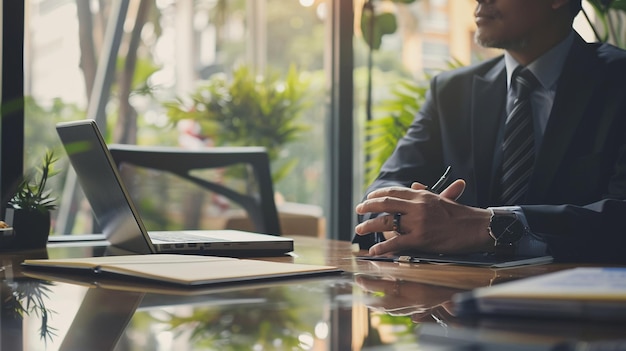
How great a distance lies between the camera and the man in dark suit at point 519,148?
1555 mm

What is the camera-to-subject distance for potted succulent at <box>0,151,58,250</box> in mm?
1719

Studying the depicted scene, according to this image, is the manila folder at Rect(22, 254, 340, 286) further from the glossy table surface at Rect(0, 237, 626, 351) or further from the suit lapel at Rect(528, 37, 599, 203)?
the suit lapel at Rect(528, 37, 599, 203)

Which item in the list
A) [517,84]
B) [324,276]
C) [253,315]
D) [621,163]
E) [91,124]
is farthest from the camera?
[517,84]

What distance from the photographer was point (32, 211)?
172 centimetres

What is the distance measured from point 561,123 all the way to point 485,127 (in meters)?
0.25

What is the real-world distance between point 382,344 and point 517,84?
1.74 metres

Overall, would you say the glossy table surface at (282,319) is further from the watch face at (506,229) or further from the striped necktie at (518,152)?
the striped necktie at (518,152)

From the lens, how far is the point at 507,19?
2406 mm

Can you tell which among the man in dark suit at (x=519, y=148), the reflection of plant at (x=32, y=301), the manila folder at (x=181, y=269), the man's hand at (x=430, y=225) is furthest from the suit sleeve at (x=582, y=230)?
the reflection of plant at (x=32, y=301)

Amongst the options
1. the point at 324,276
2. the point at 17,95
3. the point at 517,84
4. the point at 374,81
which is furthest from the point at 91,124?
the point at 374,81

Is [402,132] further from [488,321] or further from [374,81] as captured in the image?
[488,321]

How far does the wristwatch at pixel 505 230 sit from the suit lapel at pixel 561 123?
1.73 ft

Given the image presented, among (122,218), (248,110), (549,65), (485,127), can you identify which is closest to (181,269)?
(122,218)

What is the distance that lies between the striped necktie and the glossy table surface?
1016 millimetres
